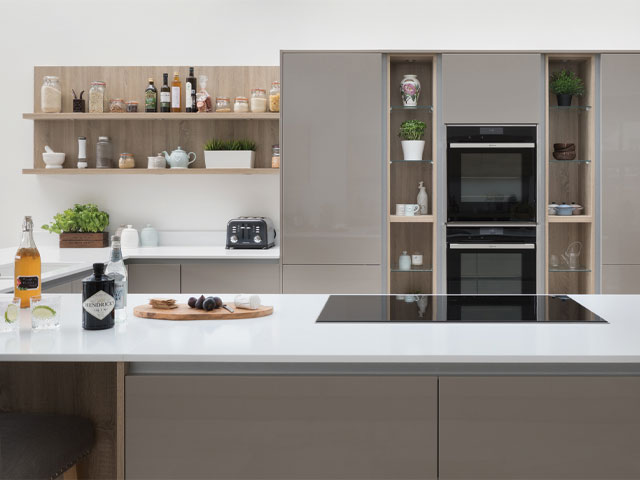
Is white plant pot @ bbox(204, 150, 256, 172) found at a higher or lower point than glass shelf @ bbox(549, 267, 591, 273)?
higher

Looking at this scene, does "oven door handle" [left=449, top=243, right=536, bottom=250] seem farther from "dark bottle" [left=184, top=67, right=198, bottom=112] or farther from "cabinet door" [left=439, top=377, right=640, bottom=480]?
"cabinet door" [left=439, top=377, right=640, bottom=480]

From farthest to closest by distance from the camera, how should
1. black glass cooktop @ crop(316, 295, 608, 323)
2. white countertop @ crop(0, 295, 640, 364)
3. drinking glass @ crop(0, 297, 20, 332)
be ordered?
1. black glass cooktop @ crop(316, 295, 608, 323)
2. drinking glass @ crop(0, 297, 20, 332)
3. white countertop @ crop(0, 295, 640, 364)

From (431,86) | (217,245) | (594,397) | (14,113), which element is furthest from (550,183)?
(14,113)

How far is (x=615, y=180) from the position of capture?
3.91 metres

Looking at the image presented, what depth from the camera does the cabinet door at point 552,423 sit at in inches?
57.5

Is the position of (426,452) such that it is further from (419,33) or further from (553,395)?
(419,33)

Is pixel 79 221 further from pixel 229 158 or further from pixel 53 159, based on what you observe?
pixel 229 158

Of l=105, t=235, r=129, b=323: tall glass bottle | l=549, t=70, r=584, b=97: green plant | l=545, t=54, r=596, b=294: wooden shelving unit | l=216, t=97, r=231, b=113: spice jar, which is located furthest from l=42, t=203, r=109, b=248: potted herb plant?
l=549, t=70, r=584, b=97: green plant

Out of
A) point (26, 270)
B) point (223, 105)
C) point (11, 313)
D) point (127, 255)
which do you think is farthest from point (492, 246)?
point (11, 313)

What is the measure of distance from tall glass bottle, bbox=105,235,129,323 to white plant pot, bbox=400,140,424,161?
2.62 m

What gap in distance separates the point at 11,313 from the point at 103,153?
290 centimetres

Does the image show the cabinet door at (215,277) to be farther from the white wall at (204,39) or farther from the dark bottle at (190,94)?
the dark bottle at (190,94)

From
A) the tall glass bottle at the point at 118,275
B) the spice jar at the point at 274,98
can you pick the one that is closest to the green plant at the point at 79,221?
the spice jar at the point at 274,98

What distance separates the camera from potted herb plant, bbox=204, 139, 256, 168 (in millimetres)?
4219
